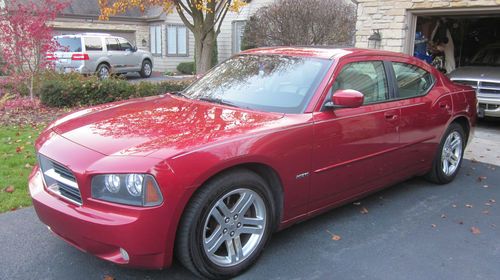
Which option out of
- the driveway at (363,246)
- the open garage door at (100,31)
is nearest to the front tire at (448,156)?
the driveway at (363,246)

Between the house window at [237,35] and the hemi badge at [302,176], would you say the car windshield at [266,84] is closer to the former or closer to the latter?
the hemi badge at [302,176]

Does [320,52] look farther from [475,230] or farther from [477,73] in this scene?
[477,73]

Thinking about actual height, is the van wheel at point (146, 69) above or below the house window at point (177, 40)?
below

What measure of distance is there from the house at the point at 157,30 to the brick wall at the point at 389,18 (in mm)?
11823

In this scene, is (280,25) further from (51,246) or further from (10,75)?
(51,246)

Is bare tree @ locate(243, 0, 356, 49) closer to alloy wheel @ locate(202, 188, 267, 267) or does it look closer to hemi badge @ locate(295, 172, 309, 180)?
hemi badge @ locate(295, 172, 309, 180)

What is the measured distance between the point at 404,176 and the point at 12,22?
8.73 metres

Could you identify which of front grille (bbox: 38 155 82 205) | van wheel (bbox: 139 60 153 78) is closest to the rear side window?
van wheel (bbox: 139 60 153 78)

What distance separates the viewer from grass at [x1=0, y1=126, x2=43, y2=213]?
4.53m

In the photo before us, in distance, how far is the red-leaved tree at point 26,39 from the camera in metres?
10.0

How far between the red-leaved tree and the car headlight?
850cm

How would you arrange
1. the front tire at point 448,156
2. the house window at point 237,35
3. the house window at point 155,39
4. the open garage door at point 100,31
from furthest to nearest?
the house window at point 155,39 → the house window at point 237,35 → the open garage door at point 100,31 → the front tire at point 448,156

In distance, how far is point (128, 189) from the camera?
108 inches

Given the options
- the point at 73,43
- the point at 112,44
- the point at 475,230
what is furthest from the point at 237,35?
the point at 475,230
